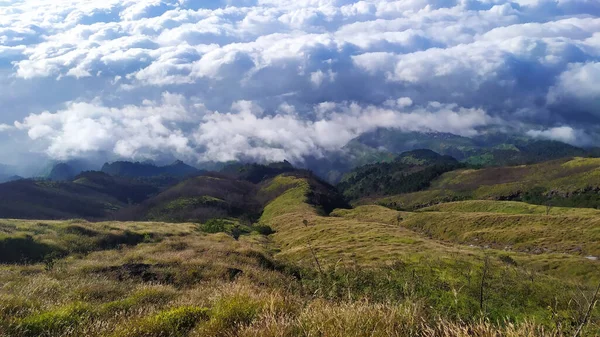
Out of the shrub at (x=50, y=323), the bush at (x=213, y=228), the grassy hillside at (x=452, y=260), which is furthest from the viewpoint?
the bush at (x=213, y=228)

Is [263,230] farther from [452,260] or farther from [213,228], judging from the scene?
[452,260]

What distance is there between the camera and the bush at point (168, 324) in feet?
26.3

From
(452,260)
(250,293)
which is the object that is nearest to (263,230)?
(452,260)

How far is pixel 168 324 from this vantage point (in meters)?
8.45

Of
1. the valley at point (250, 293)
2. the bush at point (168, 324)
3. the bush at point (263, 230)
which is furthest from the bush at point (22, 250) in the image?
the bush at point (263, 230)

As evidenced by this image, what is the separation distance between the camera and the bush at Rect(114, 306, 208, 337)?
801cm

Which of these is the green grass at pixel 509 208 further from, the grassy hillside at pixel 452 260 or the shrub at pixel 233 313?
the shrub at pixel 233 313

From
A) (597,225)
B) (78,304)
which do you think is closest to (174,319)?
(78,304)

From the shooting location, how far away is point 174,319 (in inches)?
343

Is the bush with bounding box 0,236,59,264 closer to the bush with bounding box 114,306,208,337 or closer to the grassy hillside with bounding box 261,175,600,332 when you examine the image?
the grassy hillside with bounding box 261,175,600,332

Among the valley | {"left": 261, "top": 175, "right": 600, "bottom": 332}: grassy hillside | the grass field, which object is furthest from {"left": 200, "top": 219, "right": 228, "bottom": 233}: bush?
the valley

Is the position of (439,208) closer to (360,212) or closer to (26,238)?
(360,212)

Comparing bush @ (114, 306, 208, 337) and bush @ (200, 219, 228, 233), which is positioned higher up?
bush @ (114, 306, 208, 337)

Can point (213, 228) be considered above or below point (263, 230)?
above
